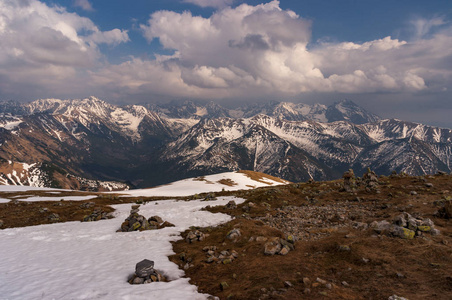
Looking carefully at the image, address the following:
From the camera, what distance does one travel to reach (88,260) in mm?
19047

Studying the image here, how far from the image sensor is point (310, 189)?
40.1 m

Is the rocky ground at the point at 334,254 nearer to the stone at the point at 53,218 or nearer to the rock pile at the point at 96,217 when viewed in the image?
the rock pile at the point at 96,217

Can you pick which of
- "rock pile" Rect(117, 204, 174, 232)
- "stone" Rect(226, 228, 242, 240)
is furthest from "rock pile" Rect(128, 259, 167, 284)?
"rock pile" Rect(117, 204, 174, 232)

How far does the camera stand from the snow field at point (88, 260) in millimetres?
13578

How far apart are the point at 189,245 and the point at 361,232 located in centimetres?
1540

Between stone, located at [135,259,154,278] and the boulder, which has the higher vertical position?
the boulder

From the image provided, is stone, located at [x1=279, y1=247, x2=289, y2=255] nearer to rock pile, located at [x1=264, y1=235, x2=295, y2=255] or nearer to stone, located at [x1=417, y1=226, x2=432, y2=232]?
rock pile, located at [x1=264, y1=235, x2=295, y2=255]

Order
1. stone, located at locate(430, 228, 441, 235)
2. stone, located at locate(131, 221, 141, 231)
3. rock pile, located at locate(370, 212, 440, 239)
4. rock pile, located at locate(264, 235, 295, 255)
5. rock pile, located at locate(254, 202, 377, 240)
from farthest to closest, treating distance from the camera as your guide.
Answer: stone, located at locate(131, 221, 141, 231) < rock pile, located at locate(254, 202, 377, 240) < rock pile, located at locate(264, 235, 295, 255) < stone, located at locate(430, 228, 441, 235) < rock pile, located at locate(370, 212, 440, 239)

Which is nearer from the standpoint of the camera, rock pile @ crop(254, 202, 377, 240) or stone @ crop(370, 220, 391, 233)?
stone @ crop(370, 220, 391, 233)

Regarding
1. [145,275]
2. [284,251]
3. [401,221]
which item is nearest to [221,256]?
[284,251]

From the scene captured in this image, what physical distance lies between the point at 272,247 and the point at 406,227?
1052 centimetres

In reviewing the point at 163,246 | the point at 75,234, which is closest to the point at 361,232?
the point at 163,246

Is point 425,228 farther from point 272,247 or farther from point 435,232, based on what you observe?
point 272,247

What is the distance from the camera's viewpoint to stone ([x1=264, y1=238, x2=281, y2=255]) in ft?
55.2
